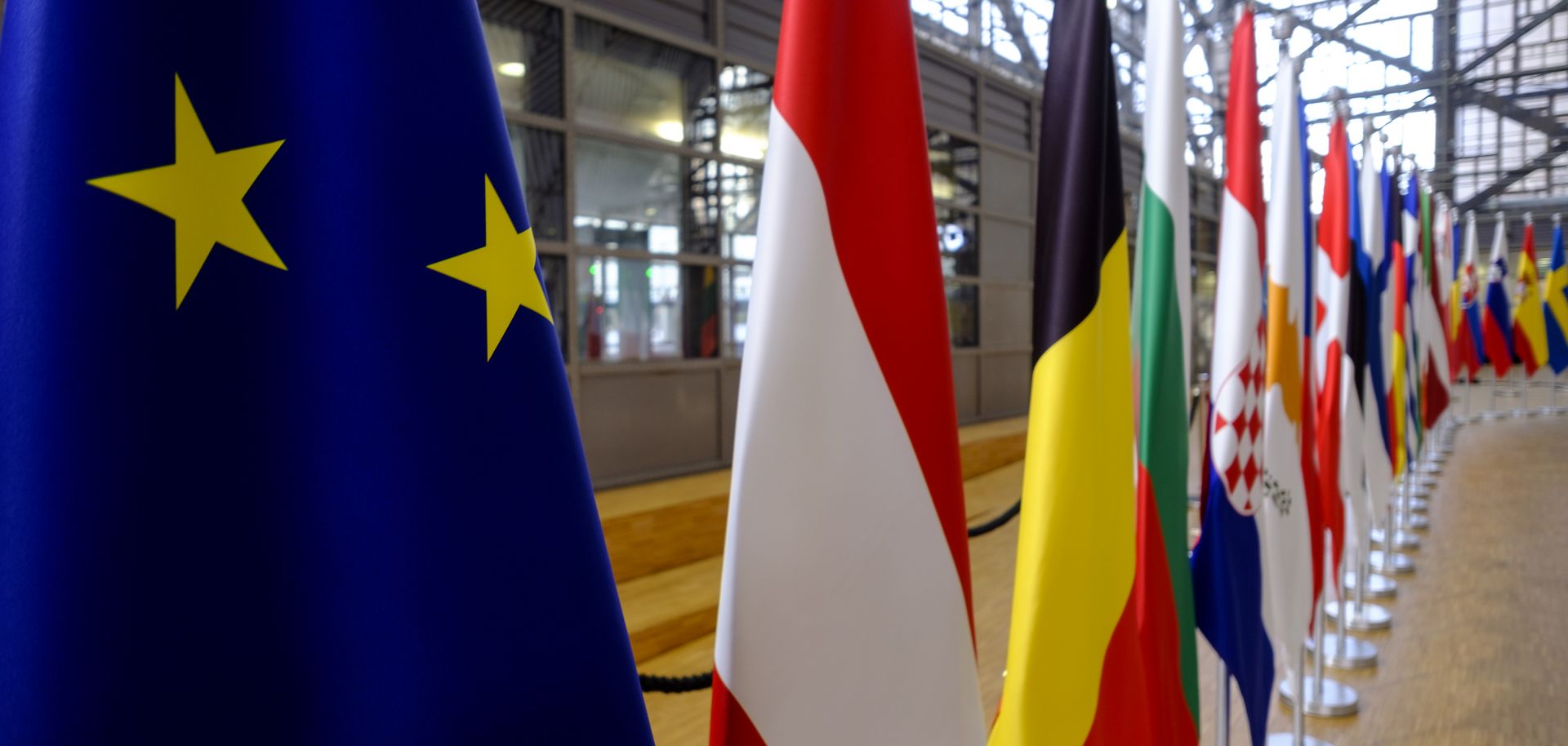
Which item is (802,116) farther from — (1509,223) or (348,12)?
(1509,223)

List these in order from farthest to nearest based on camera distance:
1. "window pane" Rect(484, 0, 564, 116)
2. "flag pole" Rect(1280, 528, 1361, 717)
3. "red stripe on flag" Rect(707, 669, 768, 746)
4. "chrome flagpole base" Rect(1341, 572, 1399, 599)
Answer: "window pane" Rect(484, 0, 564, 116)
"chrome flagpole base" Rect(1341, 572, 1399, 599)
"flag pole" Rect(1280, 528, 1361, 717)
"red stripe on flag" Rect(707, 669, 768, 746)

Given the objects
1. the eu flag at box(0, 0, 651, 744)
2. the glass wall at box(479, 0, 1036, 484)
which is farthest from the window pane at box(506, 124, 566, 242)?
the eu flag at box(0, 0, 651, 744)

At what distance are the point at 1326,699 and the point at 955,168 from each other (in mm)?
6376

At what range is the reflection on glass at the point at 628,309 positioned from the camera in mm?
5887

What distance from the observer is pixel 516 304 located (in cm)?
78

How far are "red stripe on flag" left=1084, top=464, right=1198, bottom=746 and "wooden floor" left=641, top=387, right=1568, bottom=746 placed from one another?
1.76 metres

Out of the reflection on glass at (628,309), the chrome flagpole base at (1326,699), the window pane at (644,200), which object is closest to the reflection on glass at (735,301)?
the window pane at (644,200)

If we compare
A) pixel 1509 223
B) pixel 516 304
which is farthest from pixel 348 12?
pixel 1509 223

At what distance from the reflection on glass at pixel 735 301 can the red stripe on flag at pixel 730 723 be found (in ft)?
18.5

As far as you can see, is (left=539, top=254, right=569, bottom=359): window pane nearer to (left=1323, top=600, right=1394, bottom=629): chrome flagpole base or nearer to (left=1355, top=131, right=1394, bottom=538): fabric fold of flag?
(left=1355, top=131, right=1394, bottom=538): fabric fold of flag

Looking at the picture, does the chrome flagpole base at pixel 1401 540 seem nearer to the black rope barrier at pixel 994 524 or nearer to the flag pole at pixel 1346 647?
the flag pole at pixel 1346 647

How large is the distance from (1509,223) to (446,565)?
2580cm

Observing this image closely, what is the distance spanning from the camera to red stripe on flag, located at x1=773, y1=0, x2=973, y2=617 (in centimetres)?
→ 120

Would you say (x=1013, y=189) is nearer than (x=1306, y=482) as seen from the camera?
No
